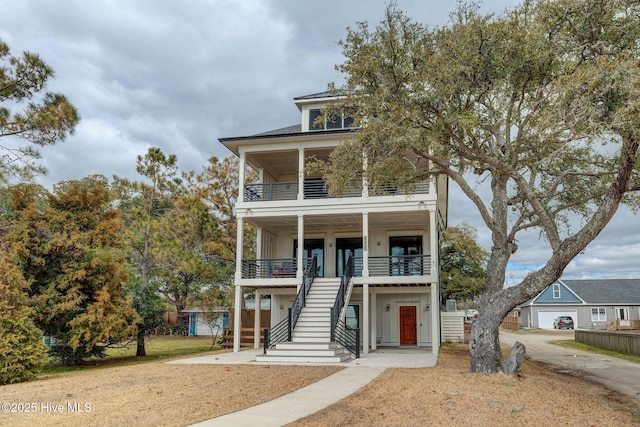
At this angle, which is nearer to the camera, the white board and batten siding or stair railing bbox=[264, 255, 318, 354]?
stair railing bbox=[264, 255, 318, 354]

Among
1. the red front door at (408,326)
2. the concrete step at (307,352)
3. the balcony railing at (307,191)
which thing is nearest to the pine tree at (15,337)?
the concrete step at (307,352)

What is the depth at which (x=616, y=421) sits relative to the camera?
7.73 metres

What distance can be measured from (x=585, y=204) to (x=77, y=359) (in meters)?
17.9

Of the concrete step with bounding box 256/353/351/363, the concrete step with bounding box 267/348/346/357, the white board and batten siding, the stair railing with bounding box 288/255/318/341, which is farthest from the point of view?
the white board and batten siding

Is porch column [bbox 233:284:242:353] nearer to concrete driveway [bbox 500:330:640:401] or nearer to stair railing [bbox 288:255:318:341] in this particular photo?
stair railing [bbox 288:255:318:341]

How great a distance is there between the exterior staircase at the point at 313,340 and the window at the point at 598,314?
134ft

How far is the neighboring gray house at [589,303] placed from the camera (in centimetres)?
4762

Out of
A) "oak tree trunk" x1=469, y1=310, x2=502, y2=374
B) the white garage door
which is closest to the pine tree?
"oak tree trunk" x1=469, y1=310, x2=502, y2=374

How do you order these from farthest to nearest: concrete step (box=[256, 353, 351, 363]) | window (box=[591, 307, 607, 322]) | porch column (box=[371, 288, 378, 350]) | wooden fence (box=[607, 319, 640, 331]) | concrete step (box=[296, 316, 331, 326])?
window (box=[591, 307, 607, 322]), wooden fence (box=[607, 319, 640, 331]), porch column (box=[371, 288, 378, 350]), concrete step (box=[296, 316, 331, 326]), concrete step (box=[256, 353, 351, 363])

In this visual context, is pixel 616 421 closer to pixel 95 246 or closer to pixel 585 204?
pixel 585 204

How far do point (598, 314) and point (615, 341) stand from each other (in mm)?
28834

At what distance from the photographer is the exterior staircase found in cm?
1487

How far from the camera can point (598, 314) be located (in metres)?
48.6

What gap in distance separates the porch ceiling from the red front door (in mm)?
3621
